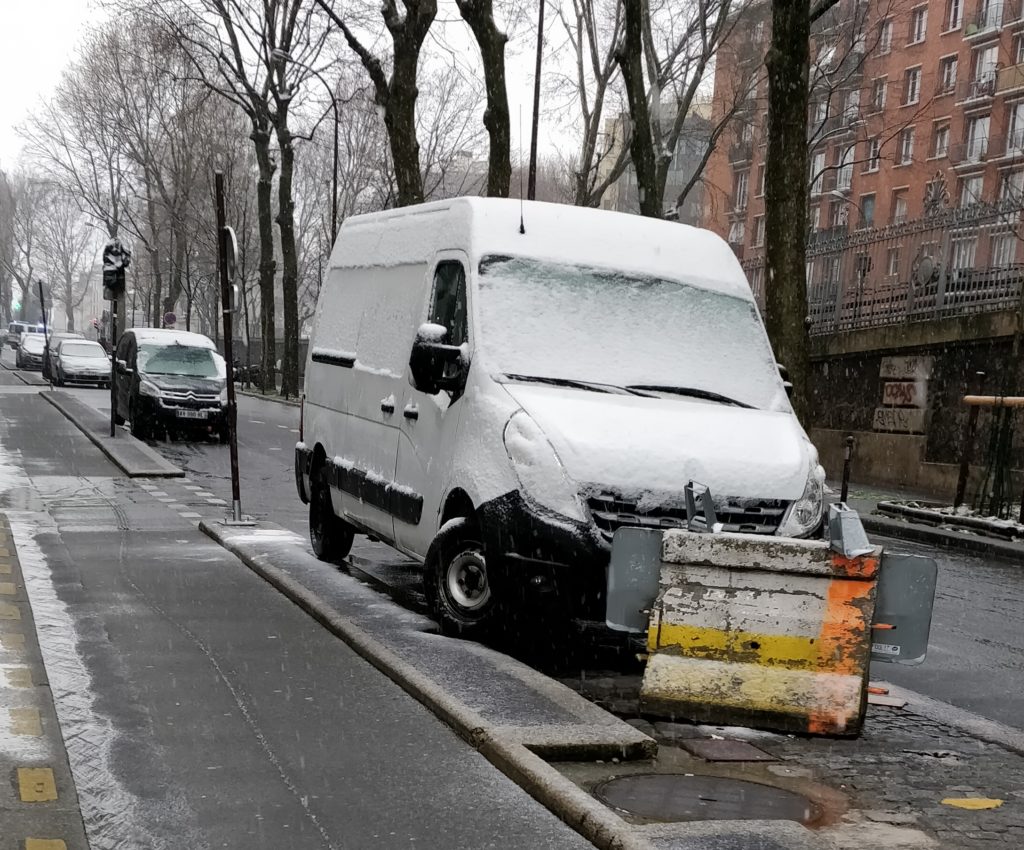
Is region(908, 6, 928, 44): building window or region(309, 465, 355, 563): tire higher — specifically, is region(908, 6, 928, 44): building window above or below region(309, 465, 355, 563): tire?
above

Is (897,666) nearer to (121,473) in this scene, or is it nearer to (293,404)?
(121,473)

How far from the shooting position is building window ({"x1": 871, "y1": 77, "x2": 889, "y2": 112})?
56.5 metres

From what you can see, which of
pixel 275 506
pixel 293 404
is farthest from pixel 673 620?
pixel 293 404

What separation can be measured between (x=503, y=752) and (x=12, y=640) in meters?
3.23

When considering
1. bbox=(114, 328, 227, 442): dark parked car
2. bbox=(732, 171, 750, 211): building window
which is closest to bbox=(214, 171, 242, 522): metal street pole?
bbox=(114, 328, 227, 442): dark parked car

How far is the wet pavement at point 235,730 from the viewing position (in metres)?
4.75

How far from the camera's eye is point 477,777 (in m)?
5.31

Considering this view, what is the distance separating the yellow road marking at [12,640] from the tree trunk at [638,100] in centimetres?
1625

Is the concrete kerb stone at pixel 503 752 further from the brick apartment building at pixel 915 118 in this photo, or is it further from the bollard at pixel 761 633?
the brick apartment building at pixel 915 118

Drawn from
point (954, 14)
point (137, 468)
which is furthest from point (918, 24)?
point (137, 468)

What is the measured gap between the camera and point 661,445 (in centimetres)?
720

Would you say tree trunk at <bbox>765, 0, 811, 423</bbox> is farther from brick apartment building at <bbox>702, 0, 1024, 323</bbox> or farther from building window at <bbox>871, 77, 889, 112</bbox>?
building window at <bbox>871, 77, 889, 112</bbox>

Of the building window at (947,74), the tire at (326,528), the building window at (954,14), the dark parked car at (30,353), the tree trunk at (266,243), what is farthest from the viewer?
the building window at (947,74)

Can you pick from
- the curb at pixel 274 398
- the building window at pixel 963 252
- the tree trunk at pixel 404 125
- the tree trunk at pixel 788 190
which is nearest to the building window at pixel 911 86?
the curb at pixel 274 398
